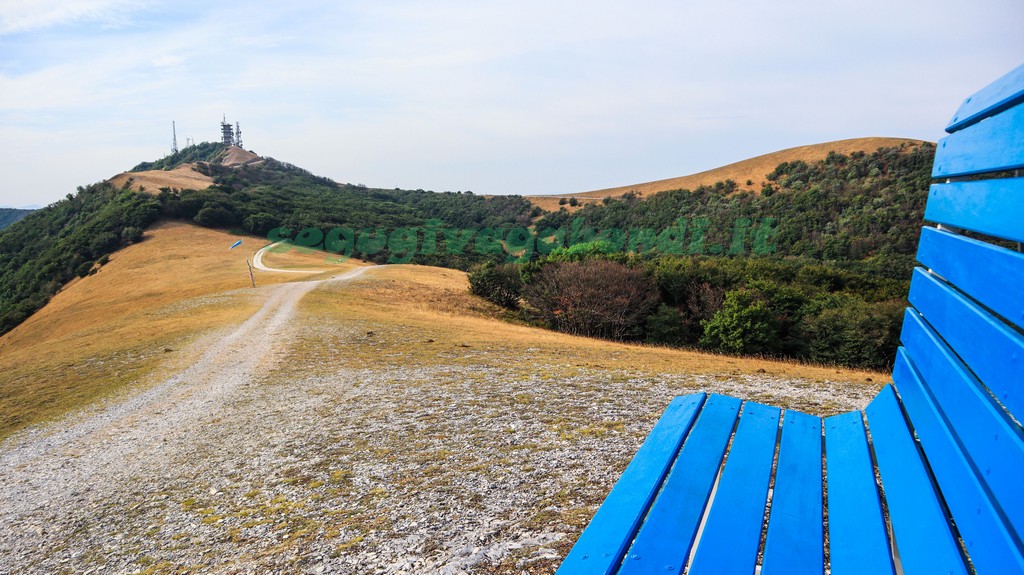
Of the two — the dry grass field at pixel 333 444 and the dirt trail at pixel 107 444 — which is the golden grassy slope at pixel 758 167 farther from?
the dirt trail at pixel 107 444

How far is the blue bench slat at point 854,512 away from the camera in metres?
2.12

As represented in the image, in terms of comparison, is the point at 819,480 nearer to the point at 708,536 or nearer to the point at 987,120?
the point at 708,536

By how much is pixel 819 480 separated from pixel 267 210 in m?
77.6

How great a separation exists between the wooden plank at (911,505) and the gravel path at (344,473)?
175 cm

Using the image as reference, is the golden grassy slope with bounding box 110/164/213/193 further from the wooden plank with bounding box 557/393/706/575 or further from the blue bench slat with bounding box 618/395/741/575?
the blue bench slat with bounding box 618/395/741/575

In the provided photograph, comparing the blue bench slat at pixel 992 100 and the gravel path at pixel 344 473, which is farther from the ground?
the blue bench slat at pixel 992 100

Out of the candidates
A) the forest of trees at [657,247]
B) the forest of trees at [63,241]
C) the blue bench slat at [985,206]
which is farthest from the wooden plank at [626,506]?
the forest of trees at [63,241]

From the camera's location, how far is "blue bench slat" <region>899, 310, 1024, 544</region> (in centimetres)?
150

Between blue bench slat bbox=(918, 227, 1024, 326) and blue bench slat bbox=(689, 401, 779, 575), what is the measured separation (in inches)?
46.7

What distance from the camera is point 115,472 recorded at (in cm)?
685

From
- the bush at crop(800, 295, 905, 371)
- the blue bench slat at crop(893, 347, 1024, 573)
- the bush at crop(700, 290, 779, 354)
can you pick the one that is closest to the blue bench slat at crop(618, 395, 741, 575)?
the blue bench slat at crop(893, 347, 1024, 573)

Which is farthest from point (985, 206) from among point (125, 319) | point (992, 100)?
point (125, 319)

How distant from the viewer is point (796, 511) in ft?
8.38

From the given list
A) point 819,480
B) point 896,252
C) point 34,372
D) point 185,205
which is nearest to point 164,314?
point 34,372
